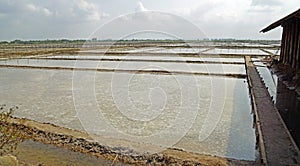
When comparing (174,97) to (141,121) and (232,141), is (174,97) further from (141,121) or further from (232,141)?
(232,141)

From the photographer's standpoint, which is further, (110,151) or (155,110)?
(155,110)

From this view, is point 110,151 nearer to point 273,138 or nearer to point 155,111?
point 273,138

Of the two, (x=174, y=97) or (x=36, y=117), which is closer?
(x=36, y=117)

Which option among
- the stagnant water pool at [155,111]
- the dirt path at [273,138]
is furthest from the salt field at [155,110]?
the dirt path at [273,138]

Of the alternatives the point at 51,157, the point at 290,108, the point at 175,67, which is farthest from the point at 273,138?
the point at 175,67

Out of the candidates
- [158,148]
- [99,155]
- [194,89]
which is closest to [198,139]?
[158,148]

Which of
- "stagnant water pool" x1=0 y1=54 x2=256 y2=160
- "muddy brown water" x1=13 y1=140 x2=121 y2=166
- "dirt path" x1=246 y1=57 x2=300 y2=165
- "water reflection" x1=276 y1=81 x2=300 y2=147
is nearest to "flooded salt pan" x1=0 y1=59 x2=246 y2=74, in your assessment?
"stagnant water pool" x1=0 y1=54 x2=256 y2=160

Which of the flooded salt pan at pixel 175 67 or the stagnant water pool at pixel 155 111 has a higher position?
the flooded salt pan at pixel 175 67

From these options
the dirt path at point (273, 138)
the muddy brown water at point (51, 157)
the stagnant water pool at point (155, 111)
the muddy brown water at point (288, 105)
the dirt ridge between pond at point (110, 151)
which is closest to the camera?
the dirt path at point (273, 138)

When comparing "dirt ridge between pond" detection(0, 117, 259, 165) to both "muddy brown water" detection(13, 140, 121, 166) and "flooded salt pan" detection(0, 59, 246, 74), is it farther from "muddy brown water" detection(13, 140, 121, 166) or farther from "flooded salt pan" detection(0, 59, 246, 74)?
"flooded salt pan" detection(0, 59, 246, 74)

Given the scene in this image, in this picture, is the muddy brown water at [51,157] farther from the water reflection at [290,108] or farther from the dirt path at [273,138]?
the water reflection at [290,108]

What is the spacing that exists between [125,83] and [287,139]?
7428mm

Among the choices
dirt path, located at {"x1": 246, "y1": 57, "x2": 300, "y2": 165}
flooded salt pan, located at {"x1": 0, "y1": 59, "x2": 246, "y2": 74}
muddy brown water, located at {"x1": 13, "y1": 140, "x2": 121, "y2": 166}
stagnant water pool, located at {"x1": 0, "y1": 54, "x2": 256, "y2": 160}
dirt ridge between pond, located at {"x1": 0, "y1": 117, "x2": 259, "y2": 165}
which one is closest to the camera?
dirt path, located at {"x1": 246, "y1": 57, "x2": 300, "y2": 165}

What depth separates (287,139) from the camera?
434cm
